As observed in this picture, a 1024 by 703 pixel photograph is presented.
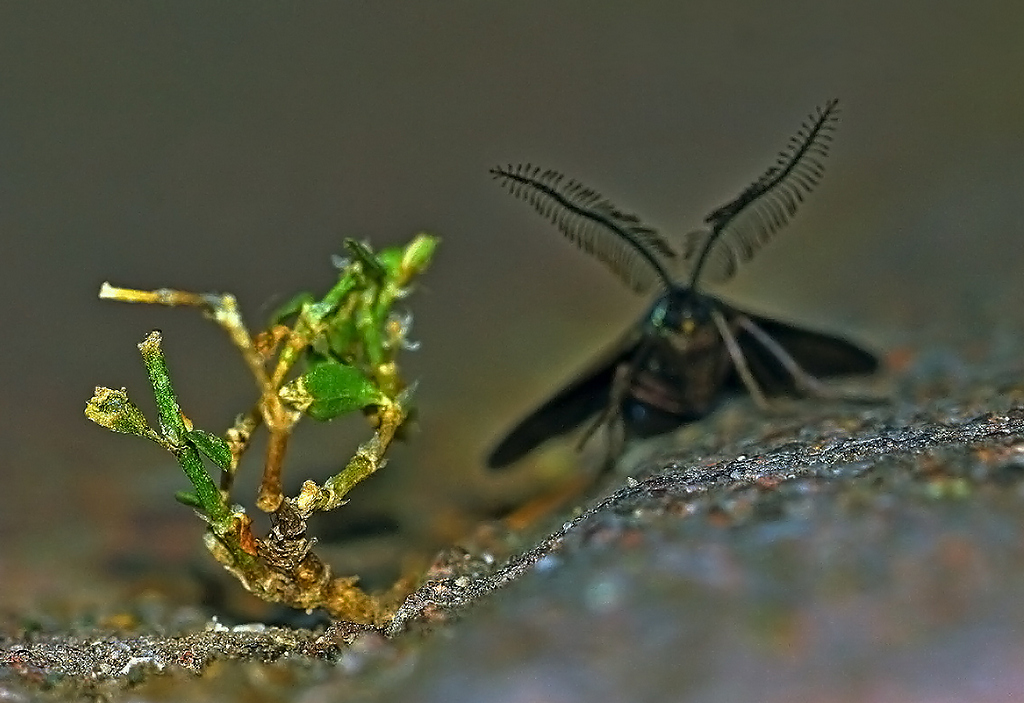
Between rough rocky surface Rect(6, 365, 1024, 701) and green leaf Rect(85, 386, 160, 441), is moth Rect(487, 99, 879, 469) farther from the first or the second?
green leaf Rect(85, 386, 160, 441)

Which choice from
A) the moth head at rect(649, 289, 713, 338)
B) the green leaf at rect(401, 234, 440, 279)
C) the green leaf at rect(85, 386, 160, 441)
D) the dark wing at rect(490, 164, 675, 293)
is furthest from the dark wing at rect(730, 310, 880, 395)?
the green leaf at rect(85, 386, 160, 441)

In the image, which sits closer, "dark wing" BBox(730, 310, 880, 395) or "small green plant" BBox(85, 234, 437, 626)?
"small green plant" BBox(85, 234, 437, 626)

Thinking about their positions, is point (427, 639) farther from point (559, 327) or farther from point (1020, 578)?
point (559, 327)

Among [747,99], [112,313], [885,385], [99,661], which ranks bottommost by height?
[99,661]

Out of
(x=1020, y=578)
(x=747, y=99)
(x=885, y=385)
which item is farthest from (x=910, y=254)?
(x=1020, y=578)

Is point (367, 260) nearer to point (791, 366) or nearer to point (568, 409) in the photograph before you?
point (568, 409)

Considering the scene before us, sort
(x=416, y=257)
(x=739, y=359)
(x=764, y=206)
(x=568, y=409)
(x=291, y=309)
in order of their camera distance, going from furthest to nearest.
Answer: (x=568, y=409)
(x=739, y=359)
(x=764, y=206)
(x=416, y=257)
(x=291, y=309)

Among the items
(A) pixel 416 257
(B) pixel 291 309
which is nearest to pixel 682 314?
(A) pixel 416 257
